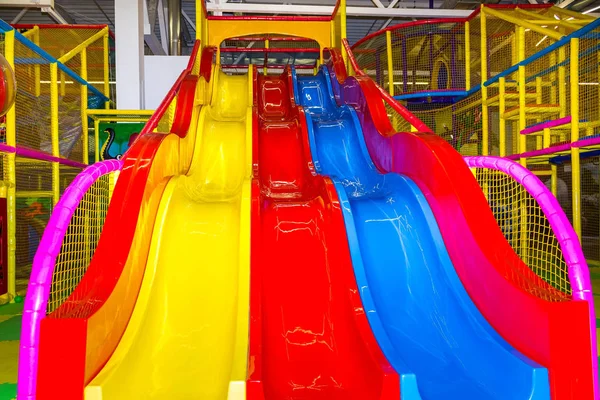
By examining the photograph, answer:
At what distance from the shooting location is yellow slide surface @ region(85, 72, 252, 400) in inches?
83.0

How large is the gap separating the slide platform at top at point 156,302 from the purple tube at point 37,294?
0.04 meters

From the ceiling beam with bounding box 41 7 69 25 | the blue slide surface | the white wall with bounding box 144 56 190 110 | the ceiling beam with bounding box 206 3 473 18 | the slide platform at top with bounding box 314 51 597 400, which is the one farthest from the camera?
the ceiling beam with bounding box 206 3 473 18

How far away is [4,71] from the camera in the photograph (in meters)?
2.60

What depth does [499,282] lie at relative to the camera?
7.36 feet

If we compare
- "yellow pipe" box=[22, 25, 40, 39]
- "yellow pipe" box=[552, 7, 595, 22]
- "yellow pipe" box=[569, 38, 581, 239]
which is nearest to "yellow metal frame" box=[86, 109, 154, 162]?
"yellow pipe" box=[22, 25, 40, 39]

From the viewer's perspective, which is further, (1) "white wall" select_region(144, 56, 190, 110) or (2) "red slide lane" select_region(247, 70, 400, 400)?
(1) "white wall" select_region(144, 56, 190, 110)

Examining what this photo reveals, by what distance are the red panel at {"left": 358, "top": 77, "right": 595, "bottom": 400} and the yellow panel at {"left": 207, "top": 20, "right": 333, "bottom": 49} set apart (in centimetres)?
481

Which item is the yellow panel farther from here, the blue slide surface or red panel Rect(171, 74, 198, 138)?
the blue slide surface

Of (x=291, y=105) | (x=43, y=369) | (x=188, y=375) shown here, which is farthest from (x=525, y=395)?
→ (x=291, y=105)

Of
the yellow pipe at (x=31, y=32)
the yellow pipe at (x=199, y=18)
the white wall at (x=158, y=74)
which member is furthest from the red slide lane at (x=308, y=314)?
the yellow pipe at (x=31, y=32)

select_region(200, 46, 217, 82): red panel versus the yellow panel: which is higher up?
the yellow panel

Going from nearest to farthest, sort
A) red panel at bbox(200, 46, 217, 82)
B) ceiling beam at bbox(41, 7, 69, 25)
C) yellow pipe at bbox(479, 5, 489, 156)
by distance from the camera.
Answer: red panel at bbox(200, 46, 217, 82) < yellow pipe at bbox(479, 5, 489, 156) < ceiling beam at bbox(41, 7, 69, 25)

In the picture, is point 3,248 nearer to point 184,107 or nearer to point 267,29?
point 184,107

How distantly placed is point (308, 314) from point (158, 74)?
6758mm
